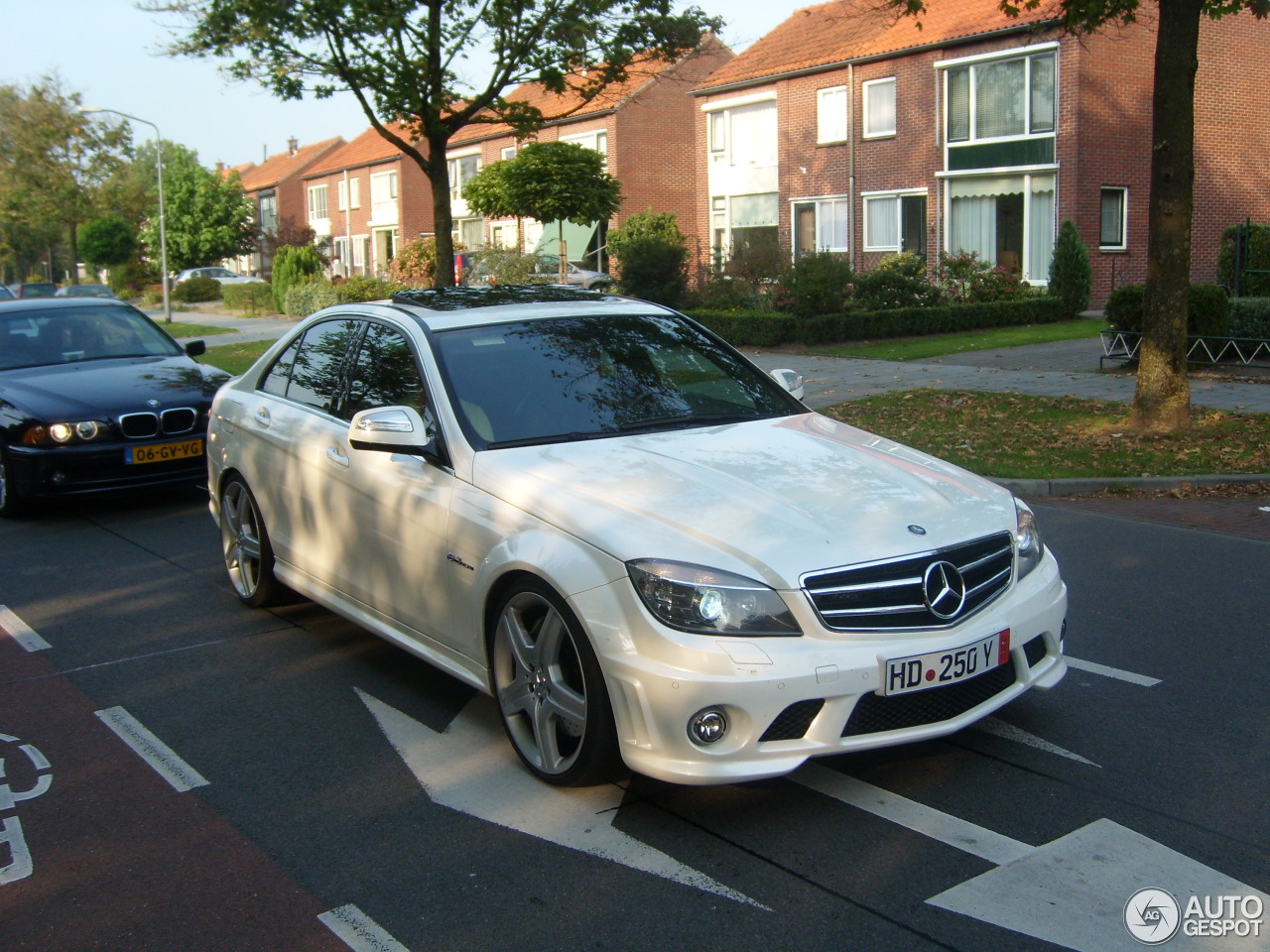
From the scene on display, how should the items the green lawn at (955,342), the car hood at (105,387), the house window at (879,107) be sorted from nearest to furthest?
the car hood at (105,387)
the green lawn at (955,342)
the house window at (879,107)

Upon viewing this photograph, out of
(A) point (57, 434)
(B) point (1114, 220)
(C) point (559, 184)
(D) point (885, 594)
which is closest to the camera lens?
(D) point (885, 594)

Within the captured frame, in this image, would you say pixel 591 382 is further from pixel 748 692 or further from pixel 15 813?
pixel 15 813

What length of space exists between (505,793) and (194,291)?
49366 millimetres

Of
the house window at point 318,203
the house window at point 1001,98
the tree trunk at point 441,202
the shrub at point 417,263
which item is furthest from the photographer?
the house window at point 318,203

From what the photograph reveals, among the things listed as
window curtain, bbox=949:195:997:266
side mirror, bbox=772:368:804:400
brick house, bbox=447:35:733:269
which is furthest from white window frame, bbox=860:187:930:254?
side mirror, bbox=772:368:804:400

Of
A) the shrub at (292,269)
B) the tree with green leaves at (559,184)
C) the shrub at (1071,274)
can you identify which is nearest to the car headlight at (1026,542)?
the shrub at (1071,274)

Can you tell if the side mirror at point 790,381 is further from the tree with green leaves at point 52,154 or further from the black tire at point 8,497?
the tree with green leaves at point 52,154

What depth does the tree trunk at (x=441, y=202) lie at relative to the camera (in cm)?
1811

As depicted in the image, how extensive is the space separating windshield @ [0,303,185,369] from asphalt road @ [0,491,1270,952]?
506cm

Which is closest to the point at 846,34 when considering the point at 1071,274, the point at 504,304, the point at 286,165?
the point at 1071,274

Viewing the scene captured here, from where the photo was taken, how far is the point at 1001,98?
2964cm

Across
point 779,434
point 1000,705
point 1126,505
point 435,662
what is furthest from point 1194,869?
point 1126,505

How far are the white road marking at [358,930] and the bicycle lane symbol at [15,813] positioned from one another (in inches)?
42.5

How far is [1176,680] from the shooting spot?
17.2ft
